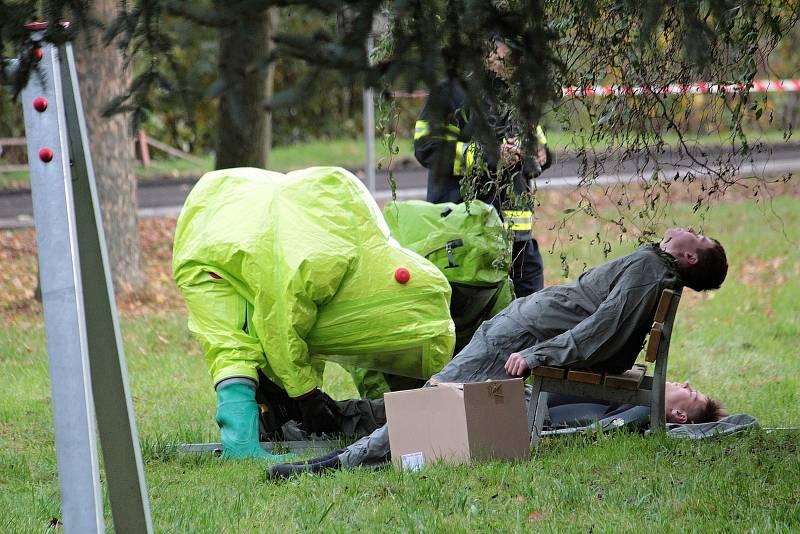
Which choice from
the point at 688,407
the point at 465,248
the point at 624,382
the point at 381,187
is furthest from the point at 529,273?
the point at 381,187

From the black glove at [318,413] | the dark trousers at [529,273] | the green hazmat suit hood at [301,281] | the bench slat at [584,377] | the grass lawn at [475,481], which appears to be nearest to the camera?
the grass lawn at [475,481]

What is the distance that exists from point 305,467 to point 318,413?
33.3 inches

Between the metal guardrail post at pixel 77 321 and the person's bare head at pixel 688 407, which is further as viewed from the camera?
the person's bare head at pixel 688 407

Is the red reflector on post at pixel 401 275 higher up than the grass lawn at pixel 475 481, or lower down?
higher up

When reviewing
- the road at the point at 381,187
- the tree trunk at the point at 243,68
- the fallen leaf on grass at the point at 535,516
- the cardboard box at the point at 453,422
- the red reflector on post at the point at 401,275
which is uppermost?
the tree trunk at the point at 243,68

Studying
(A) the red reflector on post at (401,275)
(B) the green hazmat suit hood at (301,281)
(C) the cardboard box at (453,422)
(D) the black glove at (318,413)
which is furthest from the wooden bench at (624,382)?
(D) the black glove at (318,413)

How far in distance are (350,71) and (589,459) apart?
2.88 meters

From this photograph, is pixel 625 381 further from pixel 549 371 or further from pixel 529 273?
pixel 529 273

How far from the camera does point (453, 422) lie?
4781 mm

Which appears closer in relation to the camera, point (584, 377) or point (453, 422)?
point (453, 422)

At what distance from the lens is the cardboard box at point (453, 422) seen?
472 centimetres

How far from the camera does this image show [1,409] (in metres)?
6.75

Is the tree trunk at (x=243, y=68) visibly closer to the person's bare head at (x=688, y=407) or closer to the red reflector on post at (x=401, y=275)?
the red reflector on post at (x=401, y=275)

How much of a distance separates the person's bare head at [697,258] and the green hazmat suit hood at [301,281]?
114 centimetres
